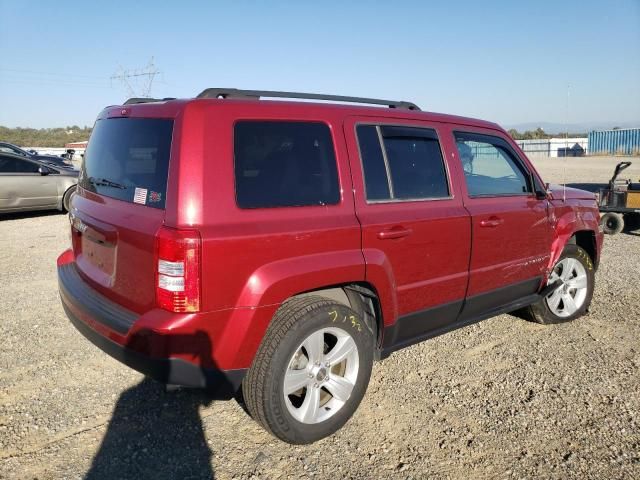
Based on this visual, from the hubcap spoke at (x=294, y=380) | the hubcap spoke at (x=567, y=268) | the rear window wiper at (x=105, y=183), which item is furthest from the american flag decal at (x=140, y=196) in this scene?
the hubcap spoke at (x=567, y=268)

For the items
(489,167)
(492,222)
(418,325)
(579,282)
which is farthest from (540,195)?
(418,325)

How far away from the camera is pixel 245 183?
2.62m

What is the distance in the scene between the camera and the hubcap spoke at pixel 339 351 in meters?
2.98

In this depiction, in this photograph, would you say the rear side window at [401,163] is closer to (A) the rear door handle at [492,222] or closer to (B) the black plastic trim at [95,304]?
(A) the rear door handle at [492,222]

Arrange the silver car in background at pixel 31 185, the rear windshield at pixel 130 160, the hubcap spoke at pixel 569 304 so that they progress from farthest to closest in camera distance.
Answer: the silver car in background at pixel 31 185 → the hubcap spoke at pixel 569 304 → the rear windshield at pixel 130 160

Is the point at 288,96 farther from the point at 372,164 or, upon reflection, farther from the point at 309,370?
the point at 309,370

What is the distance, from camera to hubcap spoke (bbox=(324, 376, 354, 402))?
3.01 meters

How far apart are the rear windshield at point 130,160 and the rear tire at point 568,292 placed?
3.60m

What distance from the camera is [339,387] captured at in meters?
3.03

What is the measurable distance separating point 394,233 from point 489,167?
1437 mm

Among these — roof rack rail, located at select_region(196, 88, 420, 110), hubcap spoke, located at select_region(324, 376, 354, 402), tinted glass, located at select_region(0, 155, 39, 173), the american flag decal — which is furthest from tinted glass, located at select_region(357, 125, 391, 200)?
tinted glass, located at select_region(0, 155, 39, 173)

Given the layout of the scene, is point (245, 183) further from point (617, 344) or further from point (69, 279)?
point (617, 344)

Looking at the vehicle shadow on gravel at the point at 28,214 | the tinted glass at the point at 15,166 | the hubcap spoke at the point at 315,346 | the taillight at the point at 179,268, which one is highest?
the tinted glass at the point at 15,166

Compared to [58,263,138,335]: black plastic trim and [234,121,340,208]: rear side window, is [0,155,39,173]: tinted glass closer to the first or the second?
[58,263,138,335]: black plastic trim
